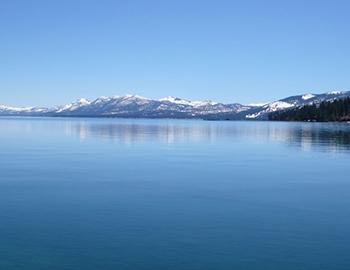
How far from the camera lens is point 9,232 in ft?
49.0

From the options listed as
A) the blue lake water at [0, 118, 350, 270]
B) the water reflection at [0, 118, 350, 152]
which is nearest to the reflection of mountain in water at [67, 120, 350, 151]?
the water reflection at [0, 118, 350, 152]

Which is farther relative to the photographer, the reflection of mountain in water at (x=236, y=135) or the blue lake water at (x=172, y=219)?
the reflection of mountain in water at (x=236, y=135)

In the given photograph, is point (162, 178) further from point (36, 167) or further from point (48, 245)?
point (48, 245)

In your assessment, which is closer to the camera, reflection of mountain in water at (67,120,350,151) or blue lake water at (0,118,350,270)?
blue lake water at (0,118,350,270)

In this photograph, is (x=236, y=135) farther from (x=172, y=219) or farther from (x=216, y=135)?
(x=172, y=219)

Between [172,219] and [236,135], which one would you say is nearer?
[172,219]

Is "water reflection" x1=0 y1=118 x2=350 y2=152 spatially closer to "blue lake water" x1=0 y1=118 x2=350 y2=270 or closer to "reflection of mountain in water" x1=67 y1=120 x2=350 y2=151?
"reflection of mountain in water" x1=67 y1=120 x2=350 y2=151

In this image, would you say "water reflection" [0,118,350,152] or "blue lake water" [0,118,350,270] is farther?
"water reflection" [0,118,350,152]

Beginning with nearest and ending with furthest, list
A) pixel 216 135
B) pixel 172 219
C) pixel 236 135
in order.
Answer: pixel 172 219 < pixel 216 135 < pixel 236 135

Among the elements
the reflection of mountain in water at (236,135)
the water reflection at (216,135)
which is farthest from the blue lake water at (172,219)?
the reflection of mountain in water at (236,135)

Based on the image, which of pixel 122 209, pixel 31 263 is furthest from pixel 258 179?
pixel 31 263

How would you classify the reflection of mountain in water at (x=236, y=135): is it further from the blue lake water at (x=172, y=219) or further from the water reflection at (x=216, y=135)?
the blue lake water at (x=172, y=219)

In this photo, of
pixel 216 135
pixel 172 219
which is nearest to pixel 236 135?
pixel 216 135

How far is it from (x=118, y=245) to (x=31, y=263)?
2.52 meters
